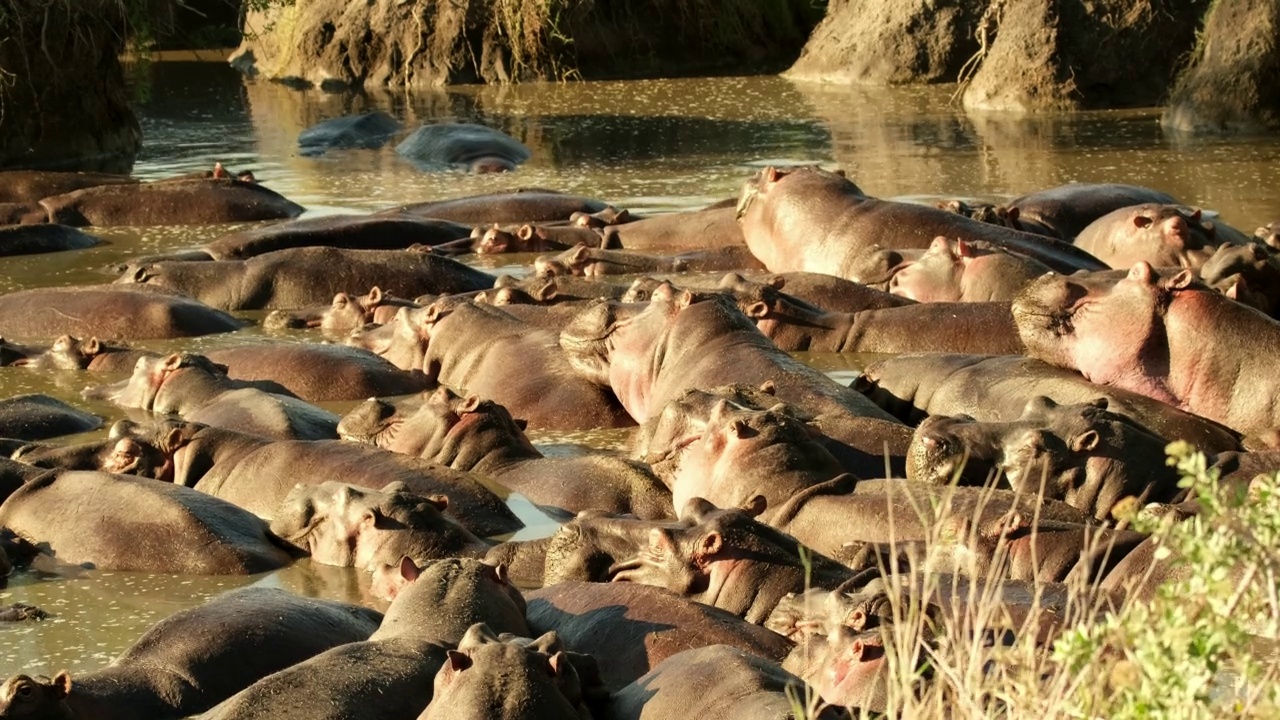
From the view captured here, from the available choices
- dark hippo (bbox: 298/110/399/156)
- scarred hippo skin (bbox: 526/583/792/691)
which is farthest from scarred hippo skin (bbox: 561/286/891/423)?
dark hippo (bbox: 298/110/399/156)

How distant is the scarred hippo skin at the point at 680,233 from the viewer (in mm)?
11570

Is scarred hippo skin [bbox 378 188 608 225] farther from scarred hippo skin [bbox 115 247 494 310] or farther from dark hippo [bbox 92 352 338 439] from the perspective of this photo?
dark hippo [bbox 92 352 338 439]

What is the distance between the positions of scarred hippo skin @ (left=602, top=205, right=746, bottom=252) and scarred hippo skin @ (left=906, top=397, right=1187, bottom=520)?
5.11 m

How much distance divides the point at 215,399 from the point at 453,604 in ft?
10.5

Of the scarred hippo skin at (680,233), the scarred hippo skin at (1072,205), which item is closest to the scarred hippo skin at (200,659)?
the scarred hippo skin at (680,233)

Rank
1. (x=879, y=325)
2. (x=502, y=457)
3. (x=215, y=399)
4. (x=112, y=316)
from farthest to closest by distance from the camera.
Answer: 1. (x=112, y=316)
2. (x=879, y=325)
3. (x=215, y=399)
4. (x=502, y=457)

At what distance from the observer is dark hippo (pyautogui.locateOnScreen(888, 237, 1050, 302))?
30.5 ft

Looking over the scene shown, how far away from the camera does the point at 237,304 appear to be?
1042cm

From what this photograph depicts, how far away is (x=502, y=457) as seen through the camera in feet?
23.7

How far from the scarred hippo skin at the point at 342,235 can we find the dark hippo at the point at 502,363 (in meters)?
2.27

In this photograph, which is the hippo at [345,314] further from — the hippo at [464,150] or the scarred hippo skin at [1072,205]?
the hippo at [464,150]

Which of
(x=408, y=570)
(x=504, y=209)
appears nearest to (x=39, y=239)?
(x=504, y=209)

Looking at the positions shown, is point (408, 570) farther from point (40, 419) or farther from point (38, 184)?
point (38, 184)

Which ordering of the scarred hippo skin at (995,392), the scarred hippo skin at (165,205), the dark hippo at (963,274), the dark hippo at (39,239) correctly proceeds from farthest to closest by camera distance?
1. the scarred hippo skin at (165,205)
2. the dark hippo at (39,239)
3. the dark hippo at (963,274)
4. the scarred hippo skin at (995,392)
